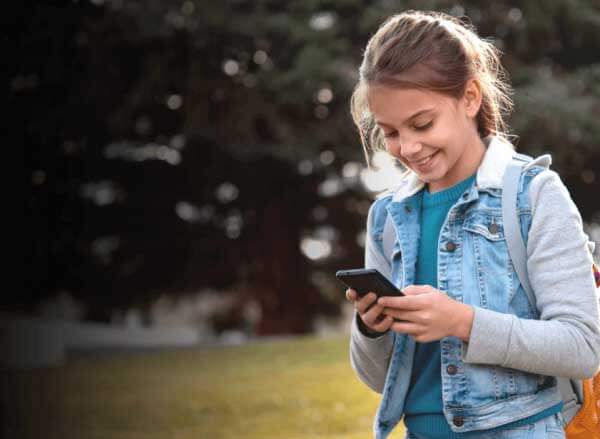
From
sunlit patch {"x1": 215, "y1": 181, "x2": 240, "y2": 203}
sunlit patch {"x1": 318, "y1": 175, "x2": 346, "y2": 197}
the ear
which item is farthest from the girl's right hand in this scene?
sunlit patch {"x1": 215, "y1": 181, "x2": 240, "y2": 203}

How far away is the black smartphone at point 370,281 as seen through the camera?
1792mm

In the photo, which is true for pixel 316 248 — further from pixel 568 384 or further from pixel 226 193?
pixel 568 384

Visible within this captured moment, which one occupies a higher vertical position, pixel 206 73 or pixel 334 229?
pixel 206 73

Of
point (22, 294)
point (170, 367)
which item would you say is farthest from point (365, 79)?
point (22, 294)

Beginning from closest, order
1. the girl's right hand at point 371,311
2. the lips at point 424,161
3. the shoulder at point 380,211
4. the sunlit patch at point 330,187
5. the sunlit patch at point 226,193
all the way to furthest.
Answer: the girl's right hand at point 371,311 → the lips at point 424,161 → the shoulder at point 380,211 → the sunlit patch at point 330,187 → the sunlit patch at point 226,193

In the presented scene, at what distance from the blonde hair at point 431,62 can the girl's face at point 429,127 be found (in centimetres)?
2

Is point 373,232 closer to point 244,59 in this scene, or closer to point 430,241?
point 430,241

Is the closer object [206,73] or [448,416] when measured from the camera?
[448,416]

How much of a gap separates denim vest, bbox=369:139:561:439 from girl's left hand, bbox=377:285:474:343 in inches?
4.4

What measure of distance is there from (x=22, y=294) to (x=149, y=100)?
4.16 m

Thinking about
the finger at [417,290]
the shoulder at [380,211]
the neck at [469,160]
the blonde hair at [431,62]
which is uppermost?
the blonde hair at [431,62]

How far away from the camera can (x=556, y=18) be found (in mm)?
10797

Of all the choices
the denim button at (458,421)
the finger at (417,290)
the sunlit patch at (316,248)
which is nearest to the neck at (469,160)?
the finger at (417,290)

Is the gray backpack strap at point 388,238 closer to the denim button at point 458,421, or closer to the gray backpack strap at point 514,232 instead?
the gray backpack strap at point 514,232
